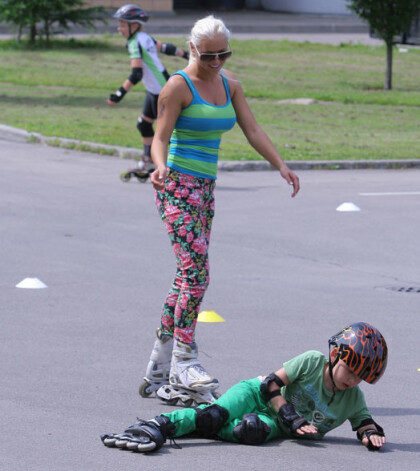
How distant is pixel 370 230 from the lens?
1098 centimetres

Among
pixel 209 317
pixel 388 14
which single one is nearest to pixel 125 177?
pixel 209 317

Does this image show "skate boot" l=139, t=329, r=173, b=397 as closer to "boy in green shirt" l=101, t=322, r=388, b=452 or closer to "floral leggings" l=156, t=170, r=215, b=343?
"floral leggings" l=156, t=170, r=215, b=343

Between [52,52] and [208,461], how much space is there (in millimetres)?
29202

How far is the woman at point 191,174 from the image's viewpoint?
5574mm

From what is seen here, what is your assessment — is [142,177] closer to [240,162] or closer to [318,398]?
[240,162]

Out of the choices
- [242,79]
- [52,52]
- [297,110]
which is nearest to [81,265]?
[297,110]

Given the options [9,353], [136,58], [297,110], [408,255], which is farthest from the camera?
[297,110]

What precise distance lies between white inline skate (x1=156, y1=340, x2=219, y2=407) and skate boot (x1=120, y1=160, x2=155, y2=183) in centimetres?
793

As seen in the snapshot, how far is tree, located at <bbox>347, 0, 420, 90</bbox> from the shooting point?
85.0ft

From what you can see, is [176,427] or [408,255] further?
[408,255]

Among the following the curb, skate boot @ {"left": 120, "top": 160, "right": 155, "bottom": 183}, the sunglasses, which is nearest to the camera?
the sunglasses

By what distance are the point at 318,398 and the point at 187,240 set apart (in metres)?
1.13

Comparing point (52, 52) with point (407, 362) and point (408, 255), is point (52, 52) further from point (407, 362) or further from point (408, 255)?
point (407, 362)

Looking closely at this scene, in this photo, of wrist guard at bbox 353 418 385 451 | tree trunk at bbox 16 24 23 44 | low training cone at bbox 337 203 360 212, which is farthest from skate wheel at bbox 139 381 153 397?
tree trunk at bbox 16 24 23 44
